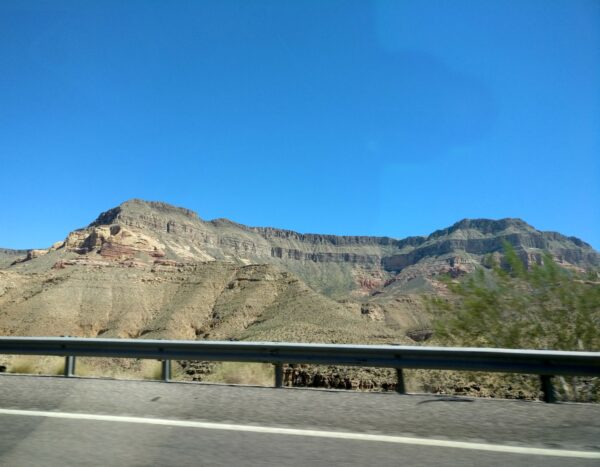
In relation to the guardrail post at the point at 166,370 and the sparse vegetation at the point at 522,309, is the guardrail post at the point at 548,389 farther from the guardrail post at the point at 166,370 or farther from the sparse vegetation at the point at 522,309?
the guardrail post at the point at 166,370

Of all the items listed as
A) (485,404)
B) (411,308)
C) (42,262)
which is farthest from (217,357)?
(42,262)

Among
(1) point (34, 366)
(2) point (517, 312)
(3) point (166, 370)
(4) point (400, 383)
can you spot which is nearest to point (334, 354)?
(4) point (400, 383)

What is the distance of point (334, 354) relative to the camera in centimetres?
702

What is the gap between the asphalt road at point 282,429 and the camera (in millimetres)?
4309

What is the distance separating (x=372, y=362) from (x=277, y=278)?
2369 inches

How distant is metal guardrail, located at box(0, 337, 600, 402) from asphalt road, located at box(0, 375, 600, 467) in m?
0.44

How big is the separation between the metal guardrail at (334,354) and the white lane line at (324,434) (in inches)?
74.0

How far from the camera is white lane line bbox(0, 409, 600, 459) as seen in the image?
173 inches

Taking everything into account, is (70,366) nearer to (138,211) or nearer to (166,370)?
(166,370)

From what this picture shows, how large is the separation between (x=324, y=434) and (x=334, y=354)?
6.95 ft

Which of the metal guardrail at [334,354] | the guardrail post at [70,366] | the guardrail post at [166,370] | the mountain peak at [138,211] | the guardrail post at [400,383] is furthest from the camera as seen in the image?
the mountain peak at [138,211]

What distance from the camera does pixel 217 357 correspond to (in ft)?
24.6

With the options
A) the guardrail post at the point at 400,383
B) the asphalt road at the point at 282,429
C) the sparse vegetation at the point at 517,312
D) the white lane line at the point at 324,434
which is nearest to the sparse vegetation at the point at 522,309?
the sparse vegetation at the point at 517,312

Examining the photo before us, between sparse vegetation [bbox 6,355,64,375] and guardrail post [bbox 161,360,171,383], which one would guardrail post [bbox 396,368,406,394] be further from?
sparse vegetation [bbox 6,355,64,375]
